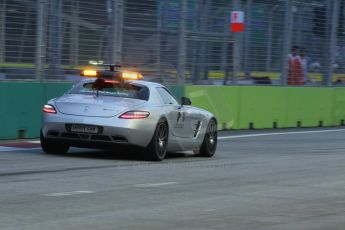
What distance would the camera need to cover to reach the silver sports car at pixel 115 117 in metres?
13.1

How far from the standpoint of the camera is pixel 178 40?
2122 centimetres

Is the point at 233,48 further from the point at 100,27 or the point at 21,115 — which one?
the point at 21,115

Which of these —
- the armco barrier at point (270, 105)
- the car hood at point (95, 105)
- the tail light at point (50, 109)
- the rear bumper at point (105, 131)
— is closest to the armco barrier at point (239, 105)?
the armco barrier at point (270, 105)

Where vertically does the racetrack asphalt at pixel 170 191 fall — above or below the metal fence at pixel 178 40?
below

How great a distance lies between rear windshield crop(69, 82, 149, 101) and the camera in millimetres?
13773

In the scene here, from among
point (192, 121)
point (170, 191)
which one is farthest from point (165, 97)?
point (170, 191)

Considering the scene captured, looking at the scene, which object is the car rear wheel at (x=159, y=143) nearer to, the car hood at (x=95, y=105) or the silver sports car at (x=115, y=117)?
the silver sports car at (x=115, y=117)

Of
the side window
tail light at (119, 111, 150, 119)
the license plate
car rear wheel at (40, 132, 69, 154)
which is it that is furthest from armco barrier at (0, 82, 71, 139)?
tail light at (119, 111, 150, 119)

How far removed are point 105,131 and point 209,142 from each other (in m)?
2.94

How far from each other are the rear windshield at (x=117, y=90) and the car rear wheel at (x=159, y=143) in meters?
0.52

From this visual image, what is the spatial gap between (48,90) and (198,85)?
17.3ft

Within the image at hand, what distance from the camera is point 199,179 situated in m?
11.5

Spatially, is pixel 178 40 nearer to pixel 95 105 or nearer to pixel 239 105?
pixel 239 105

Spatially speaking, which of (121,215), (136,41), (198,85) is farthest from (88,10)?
(121,215)
